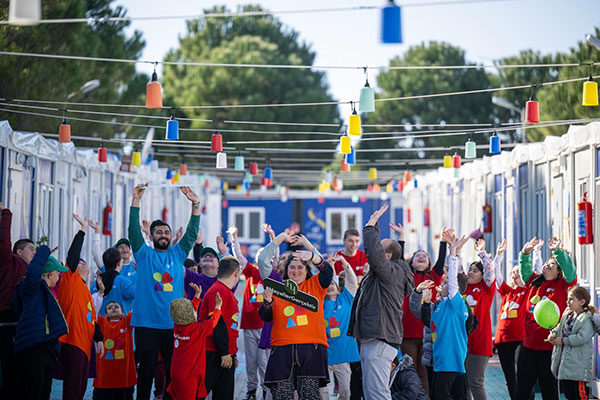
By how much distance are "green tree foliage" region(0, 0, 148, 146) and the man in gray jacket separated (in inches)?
359

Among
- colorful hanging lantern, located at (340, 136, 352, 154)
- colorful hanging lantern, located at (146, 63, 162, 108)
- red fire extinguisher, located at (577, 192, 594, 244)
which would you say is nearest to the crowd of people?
red fire extinguisher, located at (577, 192, 594, 244)

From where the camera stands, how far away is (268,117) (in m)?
40.5

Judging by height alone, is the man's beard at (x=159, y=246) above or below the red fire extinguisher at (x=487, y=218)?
below

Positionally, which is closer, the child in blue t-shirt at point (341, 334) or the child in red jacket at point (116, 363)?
the child in red jacket at point (116, 363)

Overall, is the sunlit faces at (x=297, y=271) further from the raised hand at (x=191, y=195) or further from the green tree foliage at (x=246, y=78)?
the green tree foliage at (x=246, y=78)

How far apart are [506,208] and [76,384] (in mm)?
10269

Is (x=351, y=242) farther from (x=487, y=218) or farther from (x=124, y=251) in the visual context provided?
(x=487, y=218)

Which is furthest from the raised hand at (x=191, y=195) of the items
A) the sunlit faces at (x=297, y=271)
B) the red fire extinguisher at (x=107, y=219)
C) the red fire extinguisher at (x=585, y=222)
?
the red fire extinguisher at (x=107, y=219)

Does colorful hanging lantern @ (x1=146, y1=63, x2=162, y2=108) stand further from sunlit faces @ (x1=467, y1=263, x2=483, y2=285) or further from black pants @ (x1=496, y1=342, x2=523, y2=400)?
black pants @ (x1=496, y1=342, x2=523, y2=400)

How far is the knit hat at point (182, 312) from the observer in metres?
8.31

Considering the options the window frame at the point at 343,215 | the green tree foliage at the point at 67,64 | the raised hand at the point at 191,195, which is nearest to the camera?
the raised hand at the point at 191,195

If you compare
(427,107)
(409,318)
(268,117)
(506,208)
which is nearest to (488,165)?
(506,208)

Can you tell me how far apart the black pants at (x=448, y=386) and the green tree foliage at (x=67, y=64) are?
954cm

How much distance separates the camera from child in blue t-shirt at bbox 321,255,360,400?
382 inches
